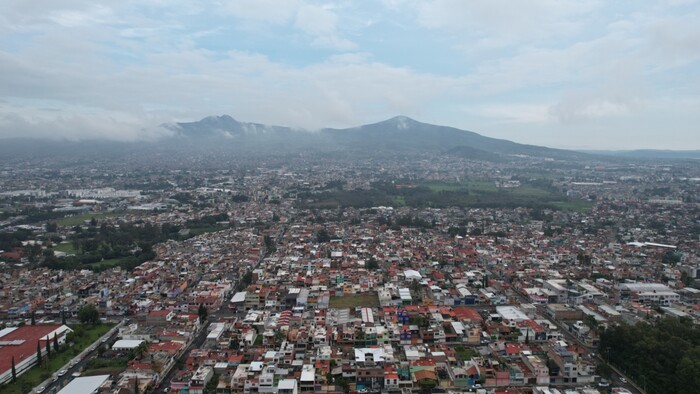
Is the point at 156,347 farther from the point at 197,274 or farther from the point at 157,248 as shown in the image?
the point at 157,248

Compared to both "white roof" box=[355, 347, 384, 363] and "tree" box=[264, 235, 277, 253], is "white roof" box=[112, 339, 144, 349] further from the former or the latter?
"tree" box=[264, 235, 277, 253]

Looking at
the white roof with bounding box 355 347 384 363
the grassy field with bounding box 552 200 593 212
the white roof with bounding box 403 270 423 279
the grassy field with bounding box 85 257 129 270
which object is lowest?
the grassy field with bounding box 85 257 129 270

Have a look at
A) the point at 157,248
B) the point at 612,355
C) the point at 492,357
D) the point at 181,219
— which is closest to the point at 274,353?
the point at 492,357

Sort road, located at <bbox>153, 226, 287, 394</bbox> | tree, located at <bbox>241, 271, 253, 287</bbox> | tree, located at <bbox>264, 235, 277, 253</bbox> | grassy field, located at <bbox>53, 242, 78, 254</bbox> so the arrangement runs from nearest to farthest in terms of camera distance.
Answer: road, located at <bbox>153, 226, 287, 394</bbox>, tree, located at <bbox>241, 271, 253, 287</bbox>, tree, located at <bbox>264, 235, 277, 253</bbox>, grassy field, located at <bbox>53, 242, 78, 254</bbox>

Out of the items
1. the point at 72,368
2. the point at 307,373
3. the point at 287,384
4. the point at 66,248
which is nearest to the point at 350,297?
the point at 307,373

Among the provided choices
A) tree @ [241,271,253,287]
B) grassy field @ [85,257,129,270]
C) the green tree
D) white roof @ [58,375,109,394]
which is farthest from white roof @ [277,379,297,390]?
grassy field @ [85,257,129,270]

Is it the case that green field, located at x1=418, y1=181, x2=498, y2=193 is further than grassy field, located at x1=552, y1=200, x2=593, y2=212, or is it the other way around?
green field, located at x1=418, y1=181, x2=498, y2=193

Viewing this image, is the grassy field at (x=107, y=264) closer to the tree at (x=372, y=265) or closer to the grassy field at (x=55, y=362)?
the grassy field at (x=55, y=362)
